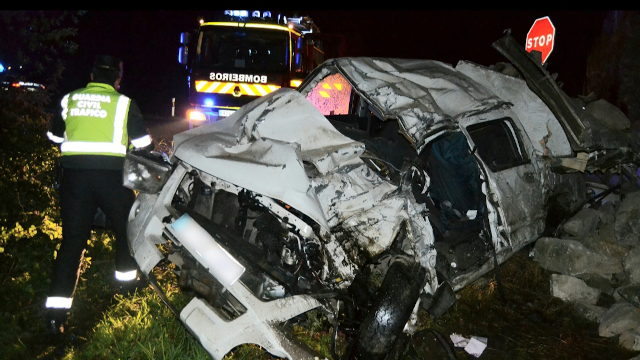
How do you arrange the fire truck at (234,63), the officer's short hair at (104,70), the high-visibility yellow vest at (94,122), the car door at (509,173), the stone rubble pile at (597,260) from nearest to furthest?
the high-visibility yellow vest at (94,122)
the officer's short hair at (104,70)
the car door at (509,173)
the stone rubble pile at (597,260)
the fire truck at (234,63)

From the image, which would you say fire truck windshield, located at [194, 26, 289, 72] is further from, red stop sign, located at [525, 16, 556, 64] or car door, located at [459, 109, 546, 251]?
red stop sign, located at [525, 16, 556, 64]

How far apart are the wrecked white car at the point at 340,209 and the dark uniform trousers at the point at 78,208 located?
25 cm

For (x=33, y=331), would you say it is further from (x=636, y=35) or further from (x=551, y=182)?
(x=636, y=35)

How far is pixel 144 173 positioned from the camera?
3148mm

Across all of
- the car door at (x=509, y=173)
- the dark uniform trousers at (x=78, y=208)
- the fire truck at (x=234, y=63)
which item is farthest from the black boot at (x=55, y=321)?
the fire truck at (x=234, y=63)

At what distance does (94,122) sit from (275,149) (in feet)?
4.61

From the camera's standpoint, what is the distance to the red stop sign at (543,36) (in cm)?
804

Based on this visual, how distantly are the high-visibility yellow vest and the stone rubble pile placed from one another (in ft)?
13.2

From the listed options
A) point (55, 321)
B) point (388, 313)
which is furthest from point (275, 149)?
point (55, 321)

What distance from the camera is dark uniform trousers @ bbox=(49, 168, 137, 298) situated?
3.33 m

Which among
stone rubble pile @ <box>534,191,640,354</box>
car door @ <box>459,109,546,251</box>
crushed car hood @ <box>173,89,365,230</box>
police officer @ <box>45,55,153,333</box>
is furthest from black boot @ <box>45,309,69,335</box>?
stone rubble pile @ <box>534,191,640,354</box>

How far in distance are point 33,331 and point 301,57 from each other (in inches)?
237

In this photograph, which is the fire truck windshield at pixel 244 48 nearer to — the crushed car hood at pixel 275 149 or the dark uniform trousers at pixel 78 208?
the crushed car hood at pixel 275 149

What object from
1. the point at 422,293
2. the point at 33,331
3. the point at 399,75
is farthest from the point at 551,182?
the point at 33,331
